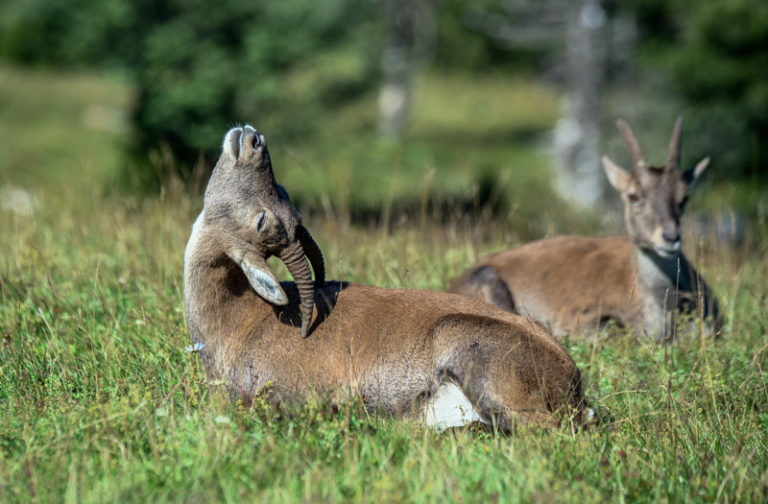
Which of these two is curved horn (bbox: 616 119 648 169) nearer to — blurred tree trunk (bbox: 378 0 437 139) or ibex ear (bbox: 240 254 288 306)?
ibex ear (bbox: 240 254 288 306)

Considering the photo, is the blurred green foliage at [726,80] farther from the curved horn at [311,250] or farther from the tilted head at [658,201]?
the curved horn at [311,250]

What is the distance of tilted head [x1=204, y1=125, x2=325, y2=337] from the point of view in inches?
180

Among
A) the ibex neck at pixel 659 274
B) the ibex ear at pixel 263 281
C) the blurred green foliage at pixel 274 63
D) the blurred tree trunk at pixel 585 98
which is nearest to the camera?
the ibex ear at pixel 263 281

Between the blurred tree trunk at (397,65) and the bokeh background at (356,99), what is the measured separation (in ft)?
0.26

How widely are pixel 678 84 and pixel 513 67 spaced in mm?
25991

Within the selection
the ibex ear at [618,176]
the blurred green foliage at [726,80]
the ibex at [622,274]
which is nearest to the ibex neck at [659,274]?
the ibex at [622,274]

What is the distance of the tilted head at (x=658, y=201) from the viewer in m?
6.74

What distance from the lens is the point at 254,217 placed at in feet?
15.1

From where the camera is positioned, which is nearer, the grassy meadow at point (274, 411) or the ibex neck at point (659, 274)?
the grassy meadow at point (274, 411)

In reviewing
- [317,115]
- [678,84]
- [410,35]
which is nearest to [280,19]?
[317,115]

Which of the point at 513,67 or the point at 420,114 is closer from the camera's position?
the point at 420,114

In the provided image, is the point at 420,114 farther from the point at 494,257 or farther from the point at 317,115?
the point at 494,257

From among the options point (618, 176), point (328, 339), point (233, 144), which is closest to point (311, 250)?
point (328, 339)

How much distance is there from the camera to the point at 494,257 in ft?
24.4
